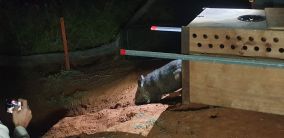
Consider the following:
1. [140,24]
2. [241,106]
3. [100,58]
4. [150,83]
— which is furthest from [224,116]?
[140,24]

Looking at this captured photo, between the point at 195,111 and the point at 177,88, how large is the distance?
1.38 metres

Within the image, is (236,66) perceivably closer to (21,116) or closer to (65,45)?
(21,116)

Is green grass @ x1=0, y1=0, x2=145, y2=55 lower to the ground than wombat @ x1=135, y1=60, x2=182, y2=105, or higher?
higher

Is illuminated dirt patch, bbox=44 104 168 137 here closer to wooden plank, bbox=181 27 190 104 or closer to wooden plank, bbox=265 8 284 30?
wooden plank, bbox=181 27 190 104

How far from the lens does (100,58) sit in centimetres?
1048

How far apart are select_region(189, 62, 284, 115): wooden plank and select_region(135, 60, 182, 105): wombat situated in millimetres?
2561

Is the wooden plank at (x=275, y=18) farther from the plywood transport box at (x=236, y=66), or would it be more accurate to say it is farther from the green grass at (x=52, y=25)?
the green grass at (x=52, y=25)

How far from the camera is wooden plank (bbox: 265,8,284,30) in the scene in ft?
10.0

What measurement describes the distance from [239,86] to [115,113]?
3484 mm

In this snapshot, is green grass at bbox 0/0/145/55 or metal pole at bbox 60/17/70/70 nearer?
metal pole at bbox 60/17/70/70

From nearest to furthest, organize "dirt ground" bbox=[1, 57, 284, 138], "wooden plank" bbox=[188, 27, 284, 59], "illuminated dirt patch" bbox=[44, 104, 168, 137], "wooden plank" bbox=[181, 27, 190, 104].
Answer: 1. "wooden plank" bbox=[188, 27, 284, 59]
2. "wooden plank" bbox=[181, 27, 190, 104]
3. "dirt ground" bbox=[1, 57, 284, 138]
4. "illuminated dirt patch" bbox=[44, 104, 168, 137]

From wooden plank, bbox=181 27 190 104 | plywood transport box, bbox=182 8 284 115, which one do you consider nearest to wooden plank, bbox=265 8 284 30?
plywood transport box, bbox=182 8 284 115

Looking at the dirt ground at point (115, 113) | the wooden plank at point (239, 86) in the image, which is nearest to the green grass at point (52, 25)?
the dirt ground at point (115, 113)

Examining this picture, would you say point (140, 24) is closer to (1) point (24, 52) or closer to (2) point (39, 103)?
(1) point (24, 52)
